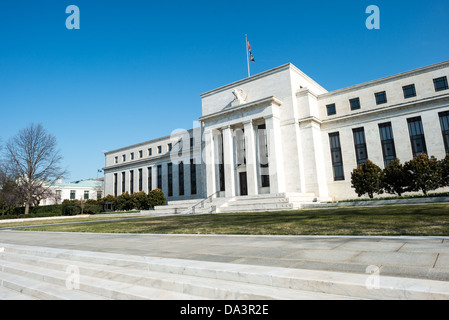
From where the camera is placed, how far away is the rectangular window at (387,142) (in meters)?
32.2

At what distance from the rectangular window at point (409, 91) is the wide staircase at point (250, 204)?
15239mm

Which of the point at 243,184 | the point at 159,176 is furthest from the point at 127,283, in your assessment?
the point at 159,176

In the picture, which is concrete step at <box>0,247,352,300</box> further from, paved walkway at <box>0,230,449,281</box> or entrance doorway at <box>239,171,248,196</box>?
entrance doorway at <box>239,171,248,196</box>

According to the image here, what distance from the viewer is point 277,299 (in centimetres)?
371

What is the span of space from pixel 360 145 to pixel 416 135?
5.61m

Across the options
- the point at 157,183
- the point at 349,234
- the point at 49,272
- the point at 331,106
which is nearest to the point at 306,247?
the point at 349,234

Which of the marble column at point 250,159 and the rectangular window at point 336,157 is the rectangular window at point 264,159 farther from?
the rectangular window at point 336,157

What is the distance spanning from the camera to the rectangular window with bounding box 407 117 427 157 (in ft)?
100

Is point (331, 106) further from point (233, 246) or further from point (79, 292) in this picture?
point (79, 292)

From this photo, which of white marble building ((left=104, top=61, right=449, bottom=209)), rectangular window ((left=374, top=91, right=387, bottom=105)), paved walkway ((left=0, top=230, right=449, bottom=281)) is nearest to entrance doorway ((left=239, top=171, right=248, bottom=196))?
white marble building ((left=104, top=61, right=449, bottom=209))

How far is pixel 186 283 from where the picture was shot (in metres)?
4.53

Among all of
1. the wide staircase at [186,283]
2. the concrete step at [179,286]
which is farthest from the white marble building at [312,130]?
the concrete step at [179,286]

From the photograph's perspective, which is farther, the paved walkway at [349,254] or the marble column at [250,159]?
the marble column at [250,159]
